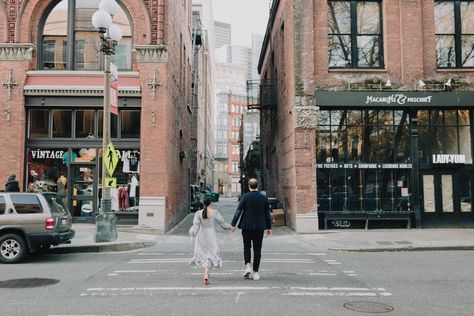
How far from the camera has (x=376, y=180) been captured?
1933 cm

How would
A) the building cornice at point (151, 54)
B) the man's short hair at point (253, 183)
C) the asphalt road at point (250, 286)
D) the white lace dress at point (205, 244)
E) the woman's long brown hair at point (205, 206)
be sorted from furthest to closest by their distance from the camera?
the building cornice at point (151, 54), the man's short hair at point (253, 183), the woman's long brown hair at point (205, 206), the white lace dress at point (205, 244), the asphalt road at point (250, 286)

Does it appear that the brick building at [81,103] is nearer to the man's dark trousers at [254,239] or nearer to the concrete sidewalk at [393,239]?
the concrete sidewalk at [393,239]

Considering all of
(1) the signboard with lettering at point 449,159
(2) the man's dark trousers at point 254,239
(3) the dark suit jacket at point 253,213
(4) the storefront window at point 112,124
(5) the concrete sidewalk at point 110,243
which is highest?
(4) the storefront window at point 112,124

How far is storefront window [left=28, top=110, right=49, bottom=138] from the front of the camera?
19.5m

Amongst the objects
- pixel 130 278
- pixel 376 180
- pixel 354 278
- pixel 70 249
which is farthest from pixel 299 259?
pixel 376 180

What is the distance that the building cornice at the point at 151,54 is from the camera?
61.8 ft

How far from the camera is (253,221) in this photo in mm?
9641

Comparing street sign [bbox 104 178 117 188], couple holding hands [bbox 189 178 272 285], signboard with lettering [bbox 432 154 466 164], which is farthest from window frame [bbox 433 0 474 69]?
street sign [bbox 104 178 117 188]

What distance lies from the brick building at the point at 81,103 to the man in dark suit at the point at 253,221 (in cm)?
914

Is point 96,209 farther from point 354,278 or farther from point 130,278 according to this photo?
point 354,278

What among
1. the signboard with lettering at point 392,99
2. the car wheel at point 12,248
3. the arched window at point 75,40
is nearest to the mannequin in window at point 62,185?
the arched window at point 75,40

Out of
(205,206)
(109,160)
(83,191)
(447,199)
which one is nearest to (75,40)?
(83,191)

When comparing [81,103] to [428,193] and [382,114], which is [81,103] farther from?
[428,193]

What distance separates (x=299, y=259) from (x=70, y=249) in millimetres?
6274
